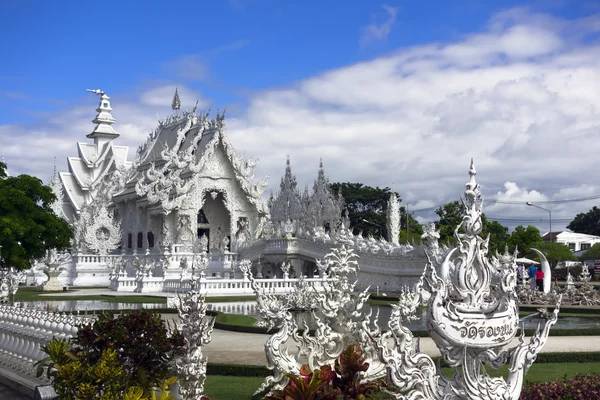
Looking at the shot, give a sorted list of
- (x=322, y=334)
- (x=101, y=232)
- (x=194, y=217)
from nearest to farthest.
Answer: (x=322, y=334)
(x=194, y=217)
(x=101, y=232)

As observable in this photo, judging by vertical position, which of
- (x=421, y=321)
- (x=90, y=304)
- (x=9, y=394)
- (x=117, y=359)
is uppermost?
(x=117, y=359)

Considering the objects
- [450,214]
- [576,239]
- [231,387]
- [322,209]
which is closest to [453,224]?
[450,214]

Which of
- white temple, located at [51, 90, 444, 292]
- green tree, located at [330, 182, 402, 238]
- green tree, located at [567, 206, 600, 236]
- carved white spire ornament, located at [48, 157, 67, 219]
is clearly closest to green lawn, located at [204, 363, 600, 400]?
white temple, located at [51, 90, 444, 292]

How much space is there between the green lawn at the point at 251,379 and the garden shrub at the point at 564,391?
1849 millimetres

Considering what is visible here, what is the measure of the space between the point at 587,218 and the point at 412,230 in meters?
28.8

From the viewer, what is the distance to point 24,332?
8570 millimetres

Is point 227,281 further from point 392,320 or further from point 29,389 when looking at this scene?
point 392,320

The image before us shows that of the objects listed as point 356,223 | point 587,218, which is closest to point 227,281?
point 356,223

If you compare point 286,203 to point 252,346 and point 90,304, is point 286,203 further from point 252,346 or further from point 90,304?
point 252,346

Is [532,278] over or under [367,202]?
under

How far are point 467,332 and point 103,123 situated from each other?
50.5 metres

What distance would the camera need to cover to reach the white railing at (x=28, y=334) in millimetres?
7676

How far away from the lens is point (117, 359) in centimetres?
616

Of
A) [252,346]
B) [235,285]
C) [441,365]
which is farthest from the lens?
[235,285]
